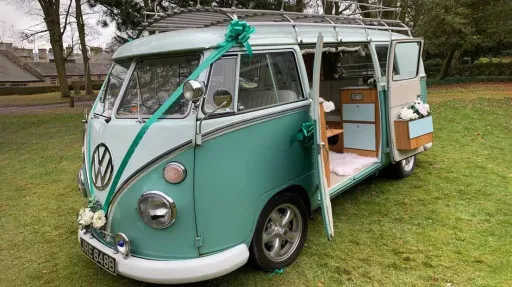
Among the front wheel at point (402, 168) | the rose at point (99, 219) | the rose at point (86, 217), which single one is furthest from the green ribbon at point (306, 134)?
the front wheel at point (402, 168)

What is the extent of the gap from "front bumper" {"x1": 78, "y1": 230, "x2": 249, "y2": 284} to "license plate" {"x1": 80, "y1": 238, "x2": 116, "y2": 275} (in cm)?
6

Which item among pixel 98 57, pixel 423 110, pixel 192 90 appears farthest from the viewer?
pixel 98 57

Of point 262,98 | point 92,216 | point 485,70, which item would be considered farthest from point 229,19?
point 485,70

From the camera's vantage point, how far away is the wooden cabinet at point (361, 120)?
17.3 feet

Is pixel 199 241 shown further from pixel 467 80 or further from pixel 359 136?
pixel 467 80

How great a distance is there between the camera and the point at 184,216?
2.93 metres

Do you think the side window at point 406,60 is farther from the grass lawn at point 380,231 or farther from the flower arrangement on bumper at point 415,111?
the grass lawn at point 380,231

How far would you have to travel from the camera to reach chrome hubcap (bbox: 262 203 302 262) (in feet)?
11.8

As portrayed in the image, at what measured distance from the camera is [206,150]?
2.96 metres

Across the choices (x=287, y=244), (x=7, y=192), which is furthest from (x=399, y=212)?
(x=7, y=192)

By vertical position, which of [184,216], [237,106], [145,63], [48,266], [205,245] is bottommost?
[48,266]

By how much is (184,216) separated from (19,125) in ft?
44.8

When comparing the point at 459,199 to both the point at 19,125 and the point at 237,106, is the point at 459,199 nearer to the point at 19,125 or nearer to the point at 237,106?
the point at 237,106

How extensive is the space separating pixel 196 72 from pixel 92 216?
1457 millimetres
